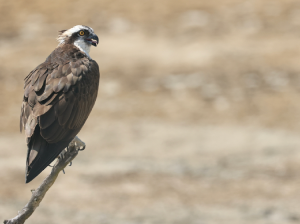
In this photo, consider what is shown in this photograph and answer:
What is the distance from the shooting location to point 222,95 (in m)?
18.2

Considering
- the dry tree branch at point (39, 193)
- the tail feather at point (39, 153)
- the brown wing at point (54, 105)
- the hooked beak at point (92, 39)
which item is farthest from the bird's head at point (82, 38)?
the dry tree branch at point (39, 193)

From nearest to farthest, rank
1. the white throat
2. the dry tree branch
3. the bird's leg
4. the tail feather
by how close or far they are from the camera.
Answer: the dry tree branch
the tail feather
the bird's leg
the white throat

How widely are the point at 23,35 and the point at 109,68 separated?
4097mm

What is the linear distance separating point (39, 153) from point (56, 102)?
892 mm

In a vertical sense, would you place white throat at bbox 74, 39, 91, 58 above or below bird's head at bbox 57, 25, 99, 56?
below

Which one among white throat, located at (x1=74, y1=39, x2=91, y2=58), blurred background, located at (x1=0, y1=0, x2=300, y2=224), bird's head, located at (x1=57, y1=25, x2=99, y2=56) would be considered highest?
blurred background, located at (x1=0, y1=0, x2=300, y2=224)

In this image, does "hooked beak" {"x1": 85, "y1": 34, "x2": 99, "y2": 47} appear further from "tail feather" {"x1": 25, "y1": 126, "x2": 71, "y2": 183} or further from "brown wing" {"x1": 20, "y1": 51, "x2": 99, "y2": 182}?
"tail feather" {"x1": 25, "y1": 126, "x2": 71, "y2": 183}

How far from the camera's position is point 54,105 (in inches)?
263

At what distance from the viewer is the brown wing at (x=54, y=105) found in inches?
243

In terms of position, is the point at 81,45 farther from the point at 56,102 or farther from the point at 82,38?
the point at 56,102

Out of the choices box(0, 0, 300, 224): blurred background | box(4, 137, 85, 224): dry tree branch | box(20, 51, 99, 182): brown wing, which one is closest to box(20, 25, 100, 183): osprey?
box(20, 51, 99, 182): brown wing

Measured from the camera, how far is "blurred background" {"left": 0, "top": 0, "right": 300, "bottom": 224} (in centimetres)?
1315

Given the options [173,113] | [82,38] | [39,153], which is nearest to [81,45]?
[82,38]

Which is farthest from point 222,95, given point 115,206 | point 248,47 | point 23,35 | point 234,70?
point 23,35
